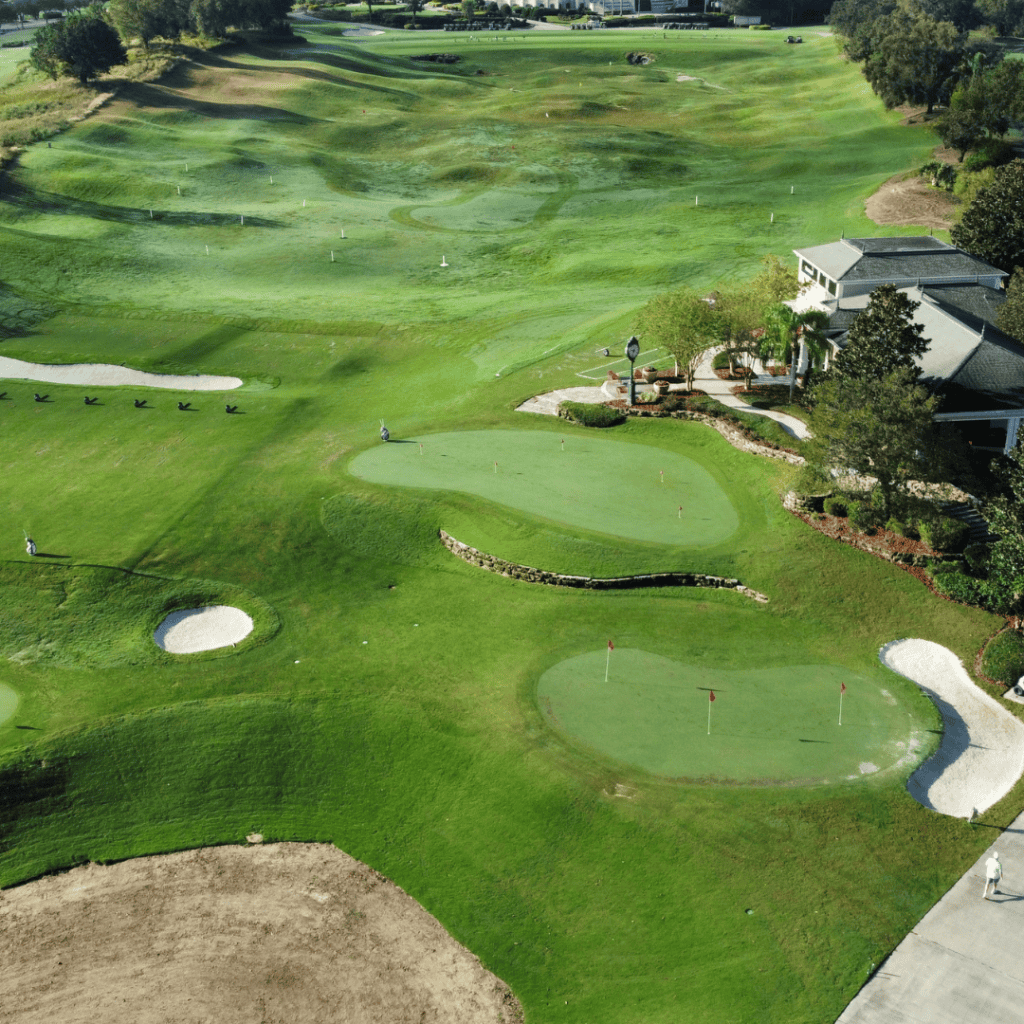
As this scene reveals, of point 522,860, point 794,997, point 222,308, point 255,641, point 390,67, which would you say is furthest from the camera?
point 390,67

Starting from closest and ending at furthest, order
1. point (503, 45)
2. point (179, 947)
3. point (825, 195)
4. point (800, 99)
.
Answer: point (179, 947), point (825, 195), point (800, 99), point (503, 45)

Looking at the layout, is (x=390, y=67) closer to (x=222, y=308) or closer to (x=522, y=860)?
(x=222, y=308)

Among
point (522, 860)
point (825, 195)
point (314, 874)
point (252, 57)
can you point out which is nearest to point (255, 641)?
point (314, 874)

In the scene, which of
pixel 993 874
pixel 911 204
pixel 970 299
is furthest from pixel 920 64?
pixel 993 874

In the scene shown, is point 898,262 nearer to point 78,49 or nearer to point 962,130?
point 962,130

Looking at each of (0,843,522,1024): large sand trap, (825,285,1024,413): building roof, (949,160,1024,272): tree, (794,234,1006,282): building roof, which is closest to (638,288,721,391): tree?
(794,234,1006,282): building roof

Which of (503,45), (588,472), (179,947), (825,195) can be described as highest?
(503,45)

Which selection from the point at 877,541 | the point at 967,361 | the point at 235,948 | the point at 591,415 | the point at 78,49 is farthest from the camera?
the point at 78,49
